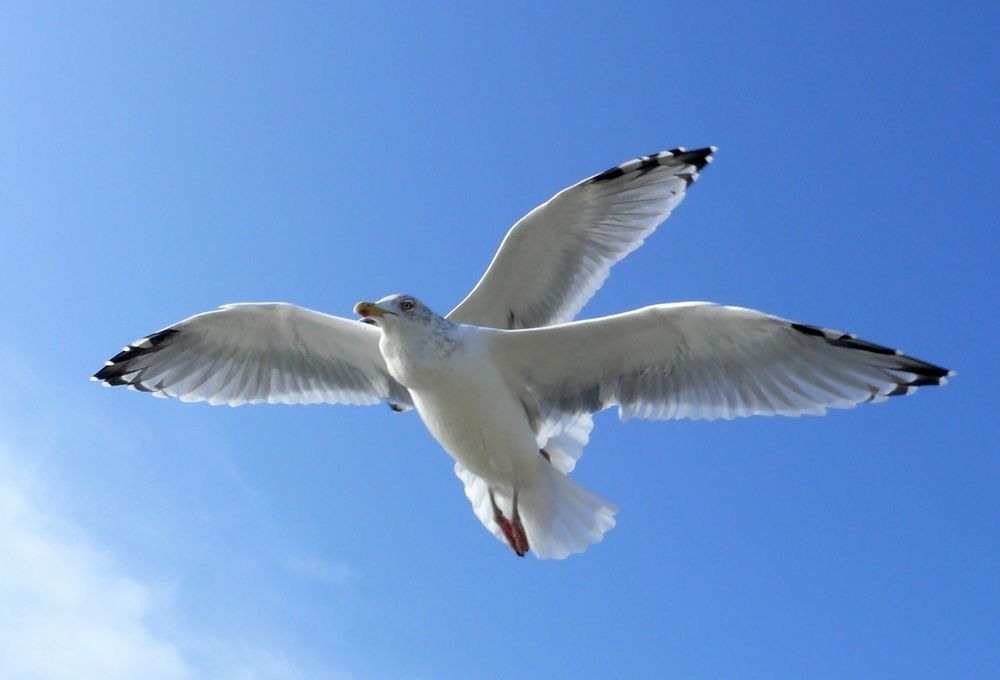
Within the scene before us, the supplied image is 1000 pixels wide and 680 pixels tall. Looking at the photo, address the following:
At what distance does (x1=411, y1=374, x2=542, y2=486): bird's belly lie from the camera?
523 centimetres

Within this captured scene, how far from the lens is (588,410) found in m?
5.64

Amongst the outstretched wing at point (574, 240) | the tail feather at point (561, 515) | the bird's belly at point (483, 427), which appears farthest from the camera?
the outstretched wing at point (574, 240)

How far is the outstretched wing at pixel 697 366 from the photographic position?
4992 millimetres

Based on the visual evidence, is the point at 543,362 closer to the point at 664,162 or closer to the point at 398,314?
the point at 398,314

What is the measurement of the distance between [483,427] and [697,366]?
100cm

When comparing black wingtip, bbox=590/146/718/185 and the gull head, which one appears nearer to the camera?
the gull head

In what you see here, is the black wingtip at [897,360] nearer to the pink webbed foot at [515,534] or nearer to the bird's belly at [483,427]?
the bird's belly at [483,427]

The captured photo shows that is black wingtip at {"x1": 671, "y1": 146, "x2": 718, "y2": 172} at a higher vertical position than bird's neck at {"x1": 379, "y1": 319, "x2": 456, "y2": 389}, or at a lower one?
higher

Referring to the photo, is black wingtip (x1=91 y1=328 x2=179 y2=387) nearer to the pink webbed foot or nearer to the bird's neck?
the bird's neck

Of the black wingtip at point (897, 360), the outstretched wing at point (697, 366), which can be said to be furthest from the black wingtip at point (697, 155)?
the black wingtip at point (897, 360)

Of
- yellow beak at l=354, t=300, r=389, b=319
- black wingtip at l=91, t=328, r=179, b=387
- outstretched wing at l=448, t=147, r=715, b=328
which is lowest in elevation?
yellow beak at l=354, t=300, r=389, b=319

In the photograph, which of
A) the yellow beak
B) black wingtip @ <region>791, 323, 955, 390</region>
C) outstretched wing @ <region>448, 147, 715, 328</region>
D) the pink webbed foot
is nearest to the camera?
black wingtip @ <region>791, 323, 955, 390</region>

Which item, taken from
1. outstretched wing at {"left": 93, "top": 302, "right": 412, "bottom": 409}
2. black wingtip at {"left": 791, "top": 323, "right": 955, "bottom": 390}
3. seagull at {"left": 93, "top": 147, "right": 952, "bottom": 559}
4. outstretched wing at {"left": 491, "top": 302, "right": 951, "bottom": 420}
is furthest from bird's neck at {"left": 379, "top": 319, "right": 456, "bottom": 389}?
black wingtip at {"left": 791, "top": 323, "right": 955, "bottom": 390}

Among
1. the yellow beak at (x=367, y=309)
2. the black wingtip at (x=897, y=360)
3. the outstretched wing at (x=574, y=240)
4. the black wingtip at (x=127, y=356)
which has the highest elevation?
the outstretched wing at (x=574, y=240)
